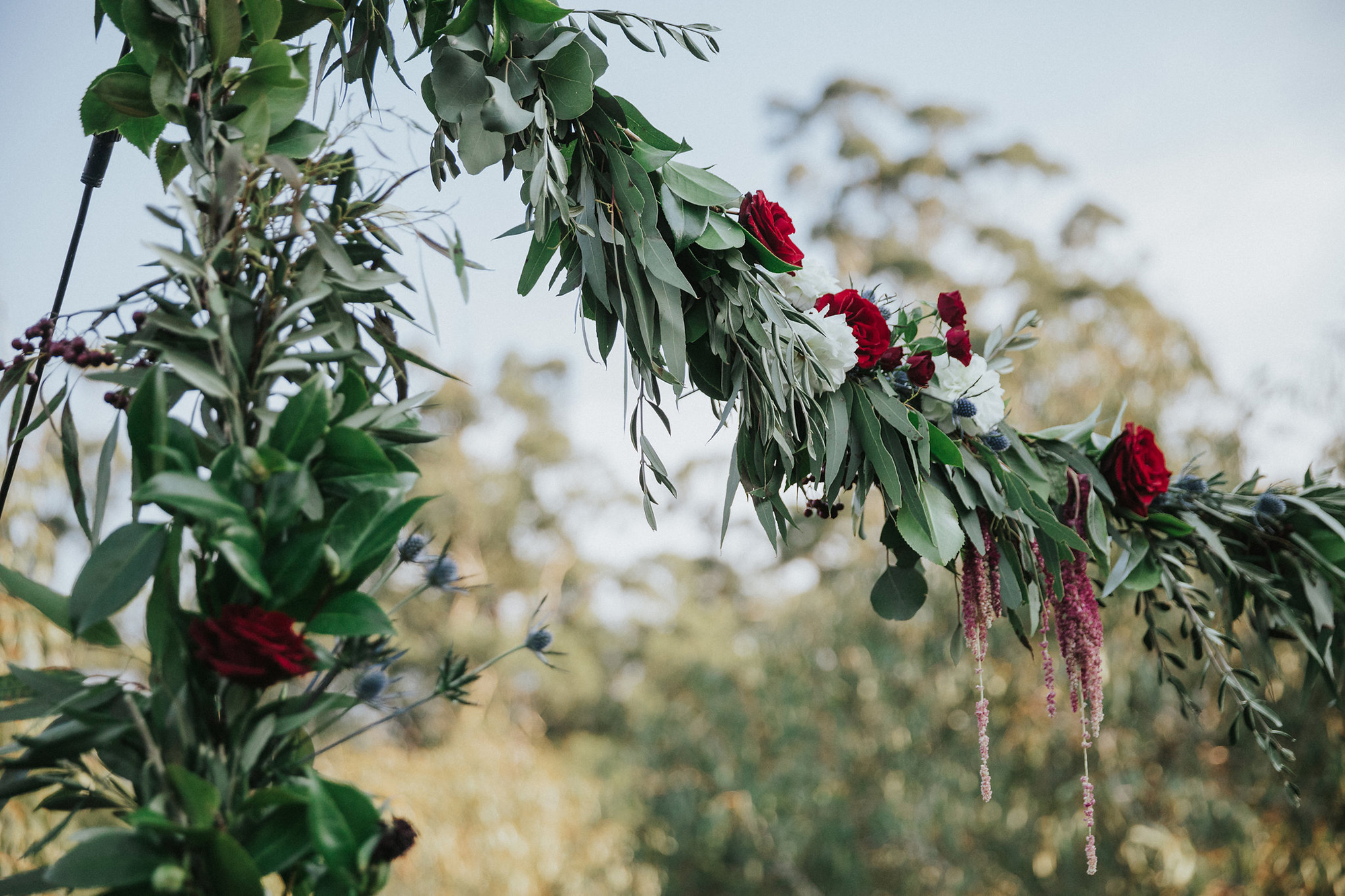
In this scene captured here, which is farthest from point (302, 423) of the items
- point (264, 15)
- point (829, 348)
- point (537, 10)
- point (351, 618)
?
point (829, 348)

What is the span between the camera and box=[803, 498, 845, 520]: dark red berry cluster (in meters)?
1.07

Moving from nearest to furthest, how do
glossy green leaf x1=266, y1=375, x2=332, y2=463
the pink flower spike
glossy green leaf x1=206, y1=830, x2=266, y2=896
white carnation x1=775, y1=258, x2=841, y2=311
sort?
glossy green leaf x1=206, y1=830, x2=266, y2=896 < glossy green leaf x1=266, y1=375, x2=332, y2=463 < the pink flower spike < white carnation x1=775, y1=258, x2=841, y2=311

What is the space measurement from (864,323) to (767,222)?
Result: 0.19m

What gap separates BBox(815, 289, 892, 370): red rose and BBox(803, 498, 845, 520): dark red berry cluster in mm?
190

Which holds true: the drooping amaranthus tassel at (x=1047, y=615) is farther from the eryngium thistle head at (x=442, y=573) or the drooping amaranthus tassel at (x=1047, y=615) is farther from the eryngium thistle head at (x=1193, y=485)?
the eryngium thistle head at (x=442, y=573)

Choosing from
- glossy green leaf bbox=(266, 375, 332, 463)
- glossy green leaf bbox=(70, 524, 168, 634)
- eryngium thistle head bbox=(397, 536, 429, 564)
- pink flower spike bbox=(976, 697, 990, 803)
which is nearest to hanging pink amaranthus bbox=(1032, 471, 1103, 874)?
pink flower spike bbox=(976, 697, 990, 803)

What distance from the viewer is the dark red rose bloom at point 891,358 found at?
1064 mm

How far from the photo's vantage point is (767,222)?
970 mm

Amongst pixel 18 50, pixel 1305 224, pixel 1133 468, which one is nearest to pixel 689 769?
pixel 1133 468

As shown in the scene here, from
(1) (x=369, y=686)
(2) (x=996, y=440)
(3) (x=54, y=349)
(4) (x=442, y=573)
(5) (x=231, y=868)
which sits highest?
(2) (x=996, y=440)

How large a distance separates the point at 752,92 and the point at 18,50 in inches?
319

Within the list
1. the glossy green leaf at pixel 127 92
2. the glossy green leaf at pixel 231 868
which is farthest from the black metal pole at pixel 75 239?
the glossy green leaf at pixel 231 868

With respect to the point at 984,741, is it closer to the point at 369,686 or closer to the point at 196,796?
the point at 369,686

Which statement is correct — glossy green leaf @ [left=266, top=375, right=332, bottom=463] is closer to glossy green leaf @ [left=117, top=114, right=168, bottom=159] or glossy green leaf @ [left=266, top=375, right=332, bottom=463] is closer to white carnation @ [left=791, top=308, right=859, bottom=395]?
glossy green leaf @ [left=117, top=114, right=168, bottom=159]
